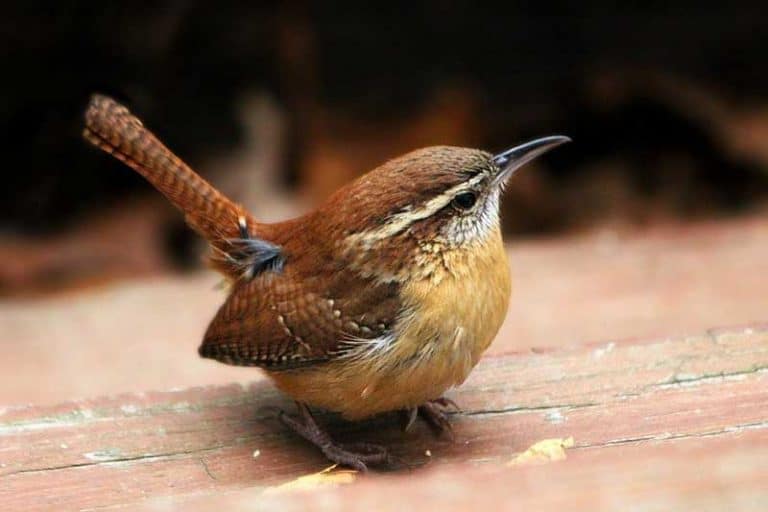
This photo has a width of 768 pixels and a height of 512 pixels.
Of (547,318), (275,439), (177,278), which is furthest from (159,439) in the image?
(177,278)

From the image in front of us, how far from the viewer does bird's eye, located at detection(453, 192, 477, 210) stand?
3467 mm

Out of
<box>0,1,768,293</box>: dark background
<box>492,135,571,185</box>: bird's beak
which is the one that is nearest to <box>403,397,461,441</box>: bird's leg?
<box>492,135,571,185</box>: bird's beak

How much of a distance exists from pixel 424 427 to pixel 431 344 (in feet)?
1.30

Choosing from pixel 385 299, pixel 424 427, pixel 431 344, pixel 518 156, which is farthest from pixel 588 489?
pixel 518 156

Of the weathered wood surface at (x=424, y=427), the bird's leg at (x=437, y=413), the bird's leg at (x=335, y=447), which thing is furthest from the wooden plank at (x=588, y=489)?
the bird's leg at (x=437, y=413)

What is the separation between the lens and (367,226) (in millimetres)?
3410

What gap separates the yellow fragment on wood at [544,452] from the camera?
10.3 ft

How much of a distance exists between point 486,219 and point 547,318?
1.76 m

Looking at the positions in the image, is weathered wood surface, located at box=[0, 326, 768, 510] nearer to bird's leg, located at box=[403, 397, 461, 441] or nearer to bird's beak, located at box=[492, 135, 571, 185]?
bird's leg, located at box=[403, 397, 461, 441]

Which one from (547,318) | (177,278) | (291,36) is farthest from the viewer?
(291,36)

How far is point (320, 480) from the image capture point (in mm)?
3250

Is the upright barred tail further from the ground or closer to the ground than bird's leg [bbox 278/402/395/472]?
further from the ground

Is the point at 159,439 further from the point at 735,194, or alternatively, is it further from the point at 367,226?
the point at 735,194

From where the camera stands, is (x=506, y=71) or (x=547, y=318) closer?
(x=547, y=318)
